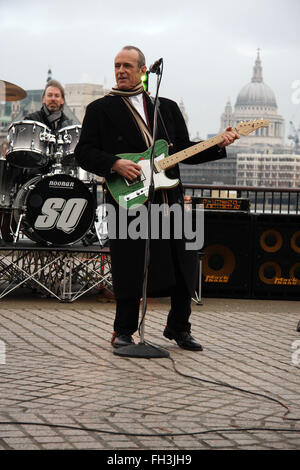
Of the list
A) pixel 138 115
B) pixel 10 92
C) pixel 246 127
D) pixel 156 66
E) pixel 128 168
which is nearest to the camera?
pixel 156 66

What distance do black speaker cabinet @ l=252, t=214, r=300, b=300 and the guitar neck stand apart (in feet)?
11.9

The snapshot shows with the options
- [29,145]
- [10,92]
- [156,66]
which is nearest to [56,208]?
[29,145]

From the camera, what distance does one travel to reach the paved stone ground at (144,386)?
3871mm

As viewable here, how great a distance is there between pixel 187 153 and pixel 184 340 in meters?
1.26

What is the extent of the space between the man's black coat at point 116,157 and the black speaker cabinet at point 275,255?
353cm

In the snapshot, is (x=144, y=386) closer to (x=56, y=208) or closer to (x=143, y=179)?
(x=143, y=179)

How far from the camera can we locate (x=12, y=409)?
4.31m

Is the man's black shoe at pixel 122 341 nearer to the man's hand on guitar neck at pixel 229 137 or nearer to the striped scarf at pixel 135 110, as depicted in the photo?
the striped scarf at pixel 135 110

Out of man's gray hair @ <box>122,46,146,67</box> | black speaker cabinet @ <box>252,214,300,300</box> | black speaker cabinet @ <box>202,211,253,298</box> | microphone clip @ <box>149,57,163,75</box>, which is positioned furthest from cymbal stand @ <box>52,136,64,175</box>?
microphone clip @ <box>149,57,163,75</box>

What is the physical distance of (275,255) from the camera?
9477 mm

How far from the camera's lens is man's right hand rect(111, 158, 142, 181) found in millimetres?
5691
